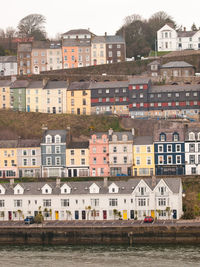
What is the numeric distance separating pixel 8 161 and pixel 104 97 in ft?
64.5

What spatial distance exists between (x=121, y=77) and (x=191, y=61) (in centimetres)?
1225

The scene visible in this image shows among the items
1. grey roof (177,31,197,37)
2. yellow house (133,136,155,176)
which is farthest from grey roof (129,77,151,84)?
grey roof (177,31,197,37)

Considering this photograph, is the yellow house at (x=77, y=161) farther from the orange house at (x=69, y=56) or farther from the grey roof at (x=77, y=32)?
the grey roof at (x=77, y=32)

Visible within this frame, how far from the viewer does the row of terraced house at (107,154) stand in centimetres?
8750

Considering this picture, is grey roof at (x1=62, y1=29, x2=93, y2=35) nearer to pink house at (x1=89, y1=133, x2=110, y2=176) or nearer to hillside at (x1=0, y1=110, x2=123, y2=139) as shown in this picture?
hillside at (x1=0, y1=110, x2=123, y2=139)

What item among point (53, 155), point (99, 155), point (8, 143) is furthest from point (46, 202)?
point (8, 143)

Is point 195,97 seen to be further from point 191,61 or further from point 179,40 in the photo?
point 179,40

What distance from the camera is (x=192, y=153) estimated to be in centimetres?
8706

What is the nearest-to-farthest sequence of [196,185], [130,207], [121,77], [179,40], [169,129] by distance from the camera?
[130,207] < [196,185] < [169,129] < [121,77] < [179,40]

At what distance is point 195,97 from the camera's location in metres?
101

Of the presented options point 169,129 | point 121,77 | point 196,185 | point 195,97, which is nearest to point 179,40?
point 121,77

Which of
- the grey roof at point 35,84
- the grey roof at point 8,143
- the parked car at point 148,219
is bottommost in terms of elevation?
the parked car at point 148,219

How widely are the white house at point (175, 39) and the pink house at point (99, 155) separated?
4049 centimetres

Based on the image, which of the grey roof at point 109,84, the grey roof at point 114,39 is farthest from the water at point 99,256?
the grey roof at point 114,39
